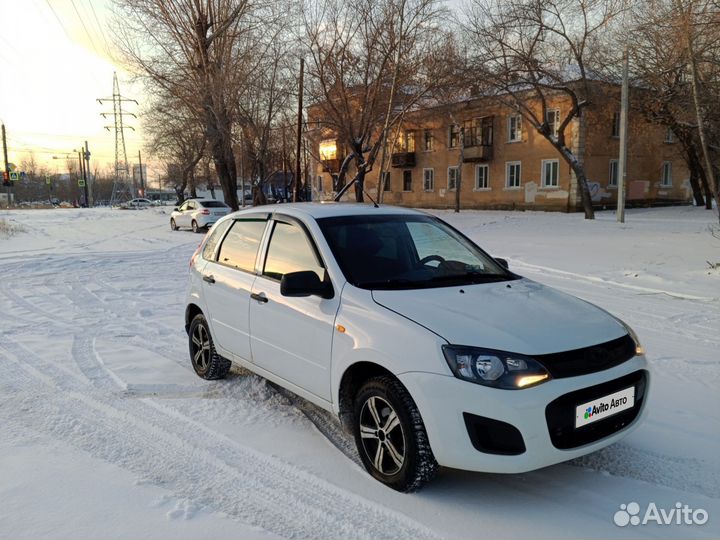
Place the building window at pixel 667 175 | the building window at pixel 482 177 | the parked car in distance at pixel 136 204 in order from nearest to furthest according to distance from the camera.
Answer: the building window at pixel 667 175 → the building window at pixel 482 177 → the parked car in distance at pixel 136 204

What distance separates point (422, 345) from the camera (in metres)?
2.87

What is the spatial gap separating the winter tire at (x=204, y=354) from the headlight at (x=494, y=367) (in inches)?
110

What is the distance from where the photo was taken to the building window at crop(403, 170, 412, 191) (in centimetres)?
4409

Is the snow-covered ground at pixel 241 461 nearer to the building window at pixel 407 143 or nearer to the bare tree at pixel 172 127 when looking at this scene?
the bare tree at pixel 172 127

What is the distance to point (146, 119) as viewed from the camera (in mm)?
35094

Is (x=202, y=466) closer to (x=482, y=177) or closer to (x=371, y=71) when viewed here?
(x=371, y=71)

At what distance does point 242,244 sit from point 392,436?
7.50 ft

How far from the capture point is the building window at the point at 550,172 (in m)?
32.9

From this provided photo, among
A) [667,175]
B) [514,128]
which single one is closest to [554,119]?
[514,128]

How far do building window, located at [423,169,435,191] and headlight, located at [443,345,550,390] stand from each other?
40.0 metres

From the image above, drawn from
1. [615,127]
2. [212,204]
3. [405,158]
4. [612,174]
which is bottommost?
[212,204]

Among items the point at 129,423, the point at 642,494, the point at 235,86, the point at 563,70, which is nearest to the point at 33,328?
the point at 129,423

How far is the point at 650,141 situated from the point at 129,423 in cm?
3805

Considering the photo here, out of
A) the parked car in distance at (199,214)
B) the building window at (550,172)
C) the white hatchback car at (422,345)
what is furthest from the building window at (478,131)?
the white hatchback car at (422,345)
